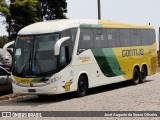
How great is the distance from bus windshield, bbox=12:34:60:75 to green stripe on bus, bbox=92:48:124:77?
299cm

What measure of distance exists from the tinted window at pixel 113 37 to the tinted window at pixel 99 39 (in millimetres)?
520

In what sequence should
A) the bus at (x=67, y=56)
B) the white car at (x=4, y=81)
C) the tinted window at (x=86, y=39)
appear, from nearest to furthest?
the bus at (x=67, y=56) < the tinted window at (x=86, y=39) < the white car at (x=4, y=81)

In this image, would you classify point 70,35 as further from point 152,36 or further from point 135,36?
point 152,36

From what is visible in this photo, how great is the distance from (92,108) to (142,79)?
36.7ft

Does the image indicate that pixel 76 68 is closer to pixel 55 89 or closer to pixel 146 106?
pixel 55 89

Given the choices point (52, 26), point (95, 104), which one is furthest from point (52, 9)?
point (95, 104)

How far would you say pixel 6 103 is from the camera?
1780cm

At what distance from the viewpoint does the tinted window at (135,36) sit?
80.3 feet

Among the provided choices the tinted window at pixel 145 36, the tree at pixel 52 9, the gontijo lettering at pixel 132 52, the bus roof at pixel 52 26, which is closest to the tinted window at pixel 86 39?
the bus roof at pixel 52 26

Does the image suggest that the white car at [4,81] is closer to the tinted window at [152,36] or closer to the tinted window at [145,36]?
the tinted window at [145,36]

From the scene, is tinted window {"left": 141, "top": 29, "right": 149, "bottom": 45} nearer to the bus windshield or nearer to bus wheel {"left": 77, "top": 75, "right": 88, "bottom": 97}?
bus wheel {"left": 77, "top": 75, "right": 88, "bottom": 97}

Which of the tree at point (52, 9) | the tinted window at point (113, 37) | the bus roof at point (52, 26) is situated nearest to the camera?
the bus roof at point (52, 26)

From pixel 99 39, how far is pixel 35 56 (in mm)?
4115

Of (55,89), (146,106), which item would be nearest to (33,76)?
(55,89)
